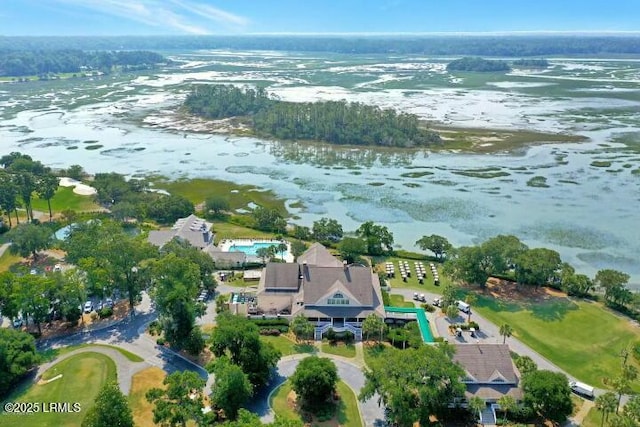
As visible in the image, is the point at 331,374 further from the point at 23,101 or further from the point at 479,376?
the point at 23,101

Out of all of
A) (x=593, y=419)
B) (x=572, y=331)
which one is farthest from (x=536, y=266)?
(x=593, y=419)

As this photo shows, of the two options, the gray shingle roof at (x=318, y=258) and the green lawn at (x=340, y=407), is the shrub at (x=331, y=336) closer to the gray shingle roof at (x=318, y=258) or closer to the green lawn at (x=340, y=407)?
the green lawn at (x=340, y=407)

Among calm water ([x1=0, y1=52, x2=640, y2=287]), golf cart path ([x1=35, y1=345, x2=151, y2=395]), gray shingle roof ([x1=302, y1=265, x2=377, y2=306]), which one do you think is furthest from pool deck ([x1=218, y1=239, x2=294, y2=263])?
golf cart path ([x1=35, y1=345, x2=151, y2=395])

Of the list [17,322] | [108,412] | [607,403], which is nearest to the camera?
[108,412]

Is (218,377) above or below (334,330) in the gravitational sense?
above

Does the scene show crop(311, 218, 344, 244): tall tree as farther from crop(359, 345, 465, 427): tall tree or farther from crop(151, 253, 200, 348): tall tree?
crop(359, 345, 465, 427): tall tree

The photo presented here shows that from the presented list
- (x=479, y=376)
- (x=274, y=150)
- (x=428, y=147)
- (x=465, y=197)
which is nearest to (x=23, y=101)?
(x=274, y=150)

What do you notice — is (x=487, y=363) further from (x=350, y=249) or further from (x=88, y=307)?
(x=88, y=307)
